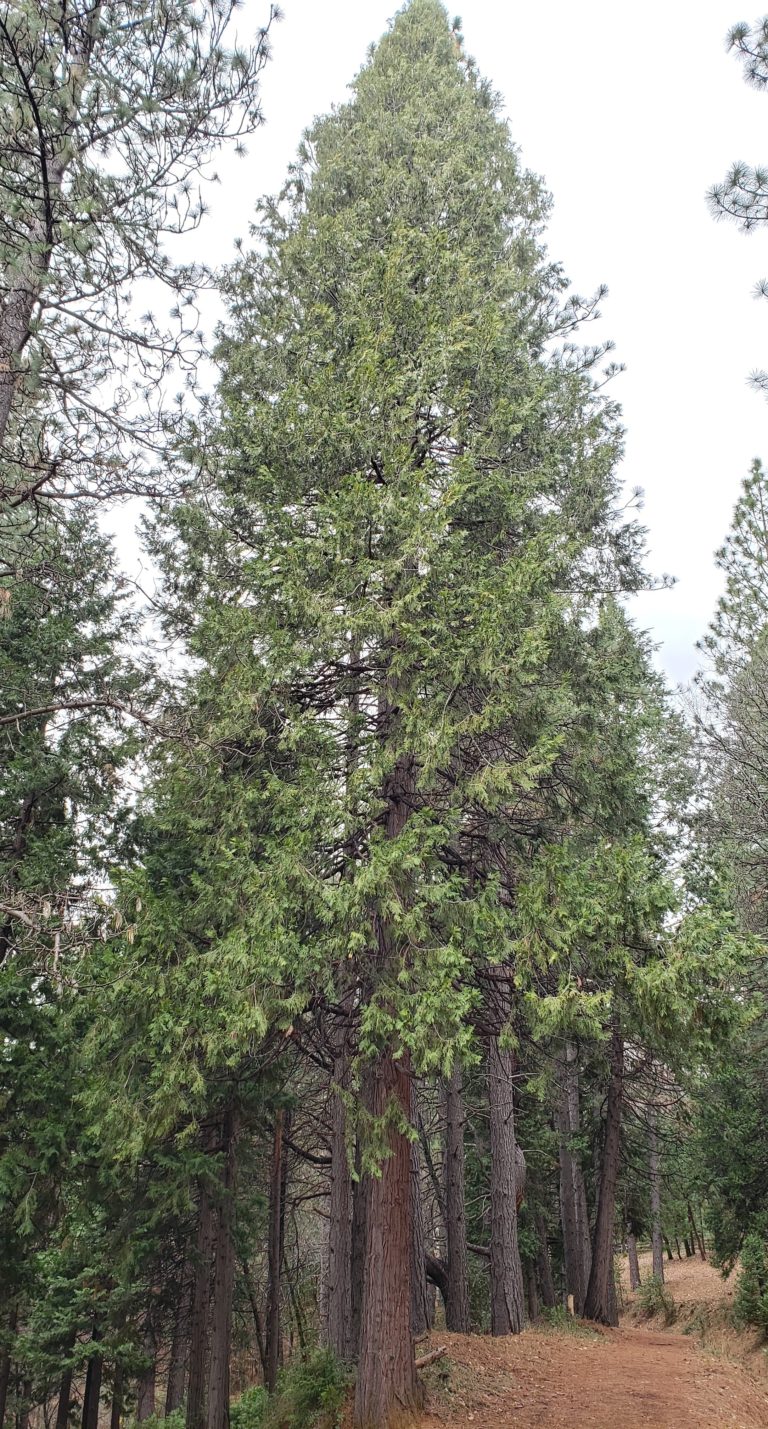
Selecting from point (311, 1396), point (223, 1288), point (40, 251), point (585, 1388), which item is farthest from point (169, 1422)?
point (40, 251)

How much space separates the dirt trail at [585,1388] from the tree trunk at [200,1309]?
374 cm

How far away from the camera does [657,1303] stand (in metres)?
16.9

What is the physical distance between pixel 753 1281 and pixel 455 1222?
5.39 m

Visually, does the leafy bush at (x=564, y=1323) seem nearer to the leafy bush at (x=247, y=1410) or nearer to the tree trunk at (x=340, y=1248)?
the tree trunk at (x=340, y=1248)

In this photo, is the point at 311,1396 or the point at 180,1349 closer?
the point at 311,1396

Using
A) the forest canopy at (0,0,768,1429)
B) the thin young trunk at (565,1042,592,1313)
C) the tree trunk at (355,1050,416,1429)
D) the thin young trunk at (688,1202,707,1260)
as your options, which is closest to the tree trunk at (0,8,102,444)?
the forest canopy at (0,0,768,1429)

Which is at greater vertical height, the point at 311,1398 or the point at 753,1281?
the point at 311,1398

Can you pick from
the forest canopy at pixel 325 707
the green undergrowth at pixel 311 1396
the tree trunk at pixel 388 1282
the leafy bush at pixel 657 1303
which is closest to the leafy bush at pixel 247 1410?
the forest canopy at pixel 325 707

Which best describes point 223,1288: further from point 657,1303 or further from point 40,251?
point 657,1303

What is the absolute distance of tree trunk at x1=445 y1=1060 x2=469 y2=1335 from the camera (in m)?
9.84

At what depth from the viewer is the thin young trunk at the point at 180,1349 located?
455 inches

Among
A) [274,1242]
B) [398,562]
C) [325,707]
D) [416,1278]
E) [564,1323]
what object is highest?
[398,562]

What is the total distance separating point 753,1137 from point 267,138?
594 inches

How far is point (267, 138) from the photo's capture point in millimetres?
5922
